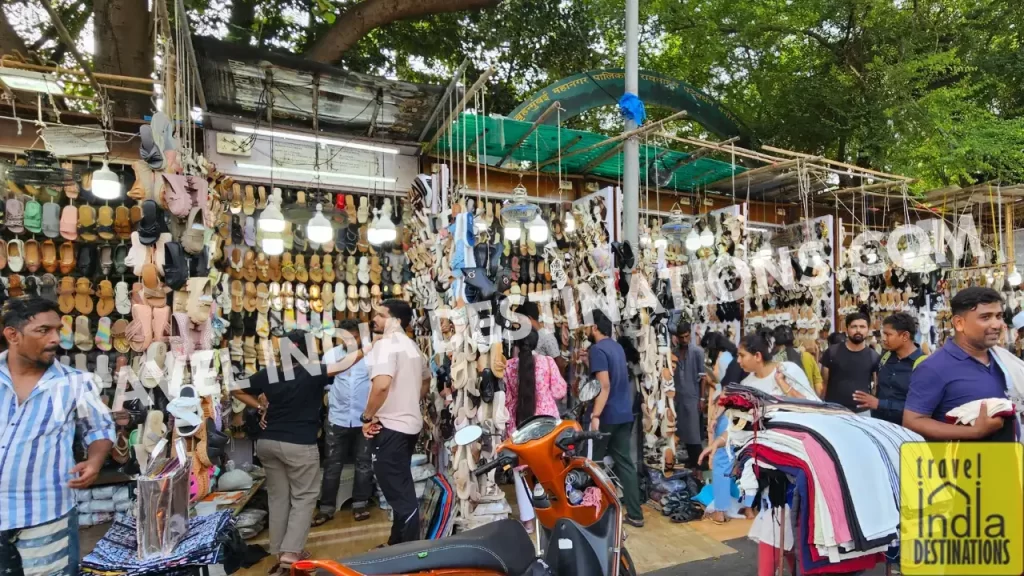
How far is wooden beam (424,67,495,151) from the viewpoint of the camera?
425 centimetres

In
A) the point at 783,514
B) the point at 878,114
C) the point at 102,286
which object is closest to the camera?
the point at 783,514

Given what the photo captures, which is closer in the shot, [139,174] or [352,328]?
[139,174]

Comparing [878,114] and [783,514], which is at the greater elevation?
[878,114]

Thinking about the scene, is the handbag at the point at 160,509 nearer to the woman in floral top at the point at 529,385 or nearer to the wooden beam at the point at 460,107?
the woman in floral top at the point at 529,385

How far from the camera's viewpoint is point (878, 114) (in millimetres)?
8242

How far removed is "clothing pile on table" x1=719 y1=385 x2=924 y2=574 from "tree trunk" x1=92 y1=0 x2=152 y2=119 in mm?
6482

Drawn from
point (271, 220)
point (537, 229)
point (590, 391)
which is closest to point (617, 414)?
point (590, 391)

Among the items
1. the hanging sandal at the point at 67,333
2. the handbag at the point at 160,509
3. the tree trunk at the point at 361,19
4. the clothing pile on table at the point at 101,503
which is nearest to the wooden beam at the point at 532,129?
the tree trunk at the point at 361,19

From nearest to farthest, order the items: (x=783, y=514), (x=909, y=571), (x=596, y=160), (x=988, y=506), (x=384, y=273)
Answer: (x=988, y=506)
(x=909, y=571)
(x=783, y=514)
(x=384, y=273)
(x=596, y=160)

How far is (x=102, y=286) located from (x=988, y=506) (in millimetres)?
6514

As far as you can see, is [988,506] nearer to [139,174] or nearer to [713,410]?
[713,410]

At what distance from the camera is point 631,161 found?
529 cm

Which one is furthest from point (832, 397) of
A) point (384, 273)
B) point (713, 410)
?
point (384, 273)

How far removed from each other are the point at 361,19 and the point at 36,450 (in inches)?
220
